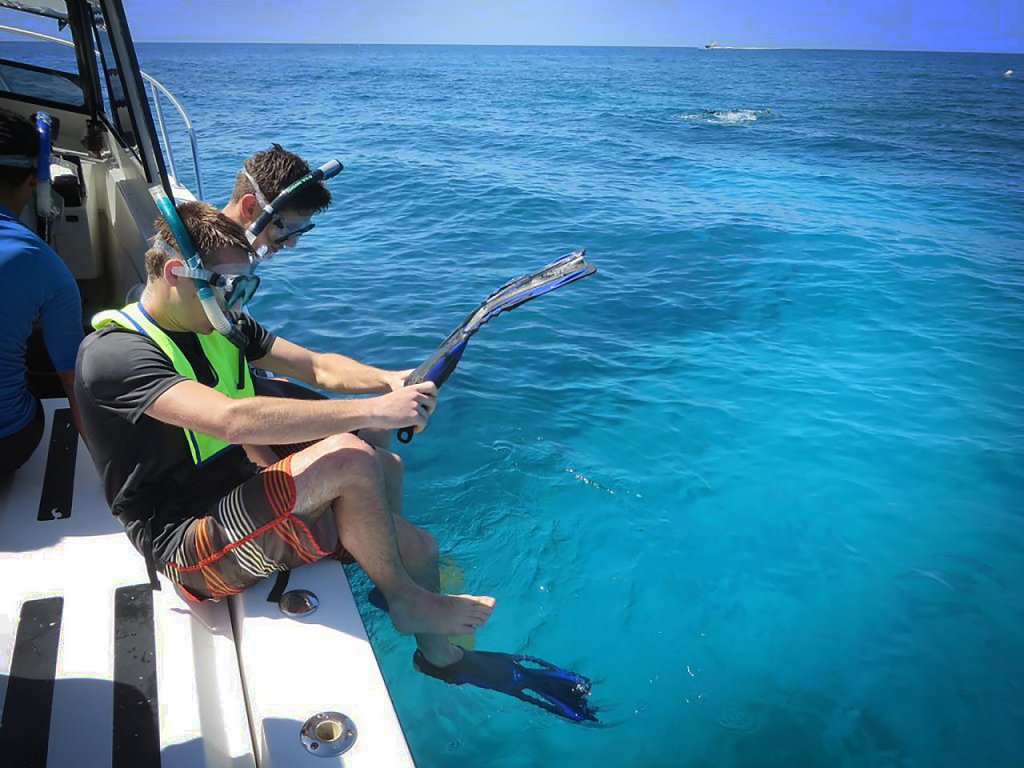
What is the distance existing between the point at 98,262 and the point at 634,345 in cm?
457

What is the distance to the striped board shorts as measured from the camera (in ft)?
7.32

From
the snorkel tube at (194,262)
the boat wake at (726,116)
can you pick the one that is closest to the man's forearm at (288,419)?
the snorkel tube at (194,262)

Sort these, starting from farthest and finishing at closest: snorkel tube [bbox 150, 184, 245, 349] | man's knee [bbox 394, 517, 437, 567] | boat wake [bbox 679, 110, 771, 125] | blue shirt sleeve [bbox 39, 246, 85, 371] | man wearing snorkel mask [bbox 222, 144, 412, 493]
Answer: boat wake [bbox 679, 110, 771, 125] < man wearing snorkel mask [bbox 222, 144, 412, 493] < man's knee [bbox 394, 517, 437, 567] < blue shirt sleeve [bbox 39, 246, 85, 371] < snorkel tube [bbox 150, 184, 245, 349]

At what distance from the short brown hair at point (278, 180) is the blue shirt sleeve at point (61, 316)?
113 cm

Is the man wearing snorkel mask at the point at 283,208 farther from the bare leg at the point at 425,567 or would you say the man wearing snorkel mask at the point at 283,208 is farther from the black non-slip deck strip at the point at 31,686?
the black non-slip deck strip at the point at 31,686

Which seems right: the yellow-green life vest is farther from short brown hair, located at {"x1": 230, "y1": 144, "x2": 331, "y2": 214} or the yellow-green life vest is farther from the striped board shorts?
short brown hair, located at {"x1": 230, "y1": 144, "x2": 331, "y2": 214}

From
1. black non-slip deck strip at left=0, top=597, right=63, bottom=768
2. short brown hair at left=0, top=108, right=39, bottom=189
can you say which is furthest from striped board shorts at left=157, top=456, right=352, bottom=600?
short brown hair at left=0, top=108, right=39, bottom=189

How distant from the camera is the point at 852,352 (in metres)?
7.21

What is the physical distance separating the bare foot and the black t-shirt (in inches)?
29.5

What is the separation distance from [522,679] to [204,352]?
5.72 ft

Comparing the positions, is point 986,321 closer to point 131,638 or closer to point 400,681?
point 400,681

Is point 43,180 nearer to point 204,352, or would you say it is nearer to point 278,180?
point 278,180

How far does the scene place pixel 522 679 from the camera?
9.48ft

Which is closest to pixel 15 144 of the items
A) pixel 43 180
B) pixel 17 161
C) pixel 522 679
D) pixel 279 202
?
pixel 17 161
